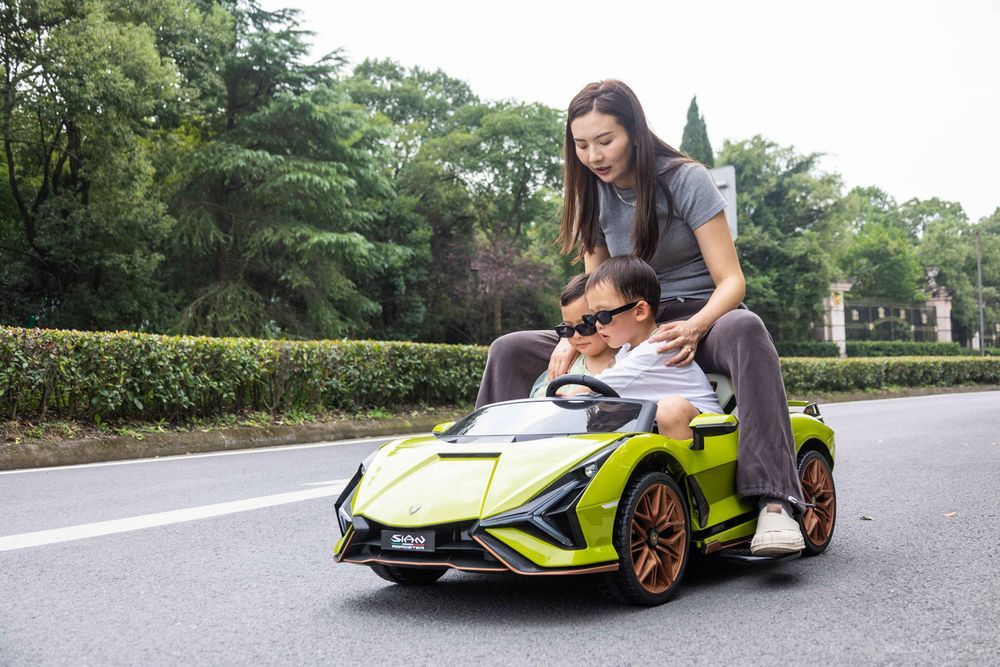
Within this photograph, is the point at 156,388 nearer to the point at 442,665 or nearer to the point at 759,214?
the point at 442,665

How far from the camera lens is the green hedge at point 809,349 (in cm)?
5062

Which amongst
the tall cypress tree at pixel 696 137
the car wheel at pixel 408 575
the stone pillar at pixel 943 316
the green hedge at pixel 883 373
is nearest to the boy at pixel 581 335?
the car wheel at pixel 408 575

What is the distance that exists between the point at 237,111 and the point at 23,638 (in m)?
30.9

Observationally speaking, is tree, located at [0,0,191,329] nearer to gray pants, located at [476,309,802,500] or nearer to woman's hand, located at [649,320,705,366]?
woman's hand, located at [649,320,705,366]

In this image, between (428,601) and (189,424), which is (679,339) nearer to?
(428,601)

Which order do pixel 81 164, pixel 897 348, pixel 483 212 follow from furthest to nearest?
pixel 897 348 < pixel 483 212 < pixel 81 164

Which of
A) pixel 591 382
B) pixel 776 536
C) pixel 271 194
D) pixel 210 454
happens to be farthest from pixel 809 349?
pixel 591 382

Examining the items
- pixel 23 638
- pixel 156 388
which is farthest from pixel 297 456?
pixel 23 638

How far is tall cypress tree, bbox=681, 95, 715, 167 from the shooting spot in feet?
156

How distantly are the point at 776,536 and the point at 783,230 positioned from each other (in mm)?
48718

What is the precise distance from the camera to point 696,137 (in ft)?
159

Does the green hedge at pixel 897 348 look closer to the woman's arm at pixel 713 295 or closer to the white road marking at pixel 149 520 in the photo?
the white road marking at pixel 149 520

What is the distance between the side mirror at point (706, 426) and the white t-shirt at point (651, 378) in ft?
0.61

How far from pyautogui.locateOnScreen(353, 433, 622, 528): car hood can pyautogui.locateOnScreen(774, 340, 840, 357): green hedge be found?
4947 centimetres
